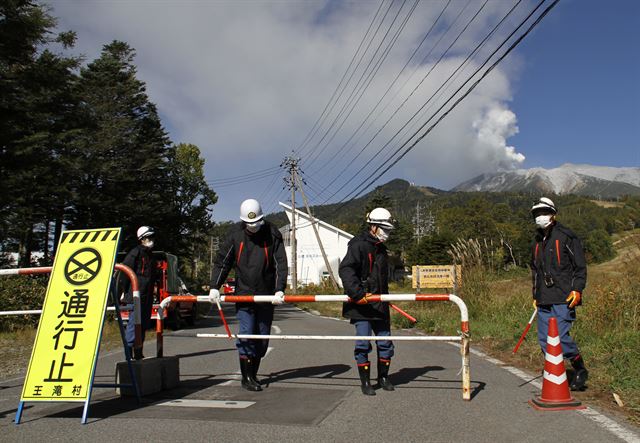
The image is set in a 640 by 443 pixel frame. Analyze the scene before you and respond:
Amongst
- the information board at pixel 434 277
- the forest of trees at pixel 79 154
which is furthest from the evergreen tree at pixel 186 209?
the information board at pixel 434 277

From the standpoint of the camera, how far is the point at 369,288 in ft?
19.1

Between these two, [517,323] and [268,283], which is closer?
[268,283]

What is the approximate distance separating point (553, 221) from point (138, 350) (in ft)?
16.2

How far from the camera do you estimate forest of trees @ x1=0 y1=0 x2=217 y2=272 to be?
17047 millimetres

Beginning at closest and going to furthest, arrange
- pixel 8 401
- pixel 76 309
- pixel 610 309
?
pixel 76 309, pixel 8 401, pixel 610 309

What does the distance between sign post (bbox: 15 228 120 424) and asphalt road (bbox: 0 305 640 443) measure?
0.97ft

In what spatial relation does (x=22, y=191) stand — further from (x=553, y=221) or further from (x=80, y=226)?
(x=553, y=221)

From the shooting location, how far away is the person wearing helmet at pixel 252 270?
6031 mm

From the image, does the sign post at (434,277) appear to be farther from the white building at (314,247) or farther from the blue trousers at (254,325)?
the white building at (314,247)

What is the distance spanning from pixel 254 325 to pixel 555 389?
3157 mm

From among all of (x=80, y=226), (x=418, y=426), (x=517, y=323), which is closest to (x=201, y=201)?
(x=80, y=226)

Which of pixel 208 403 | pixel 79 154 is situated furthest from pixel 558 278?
pixel 79 154

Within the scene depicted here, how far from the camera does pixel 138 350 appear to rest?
6129 millimetres

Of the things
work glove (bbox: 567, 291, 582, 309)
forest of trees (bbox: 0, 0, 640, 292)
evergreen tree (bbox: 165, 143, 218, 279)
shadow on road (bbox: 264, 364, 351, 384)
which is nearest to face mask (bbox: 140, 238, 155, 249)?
shadow on road (bbox: 264, 364, 351, 384)
